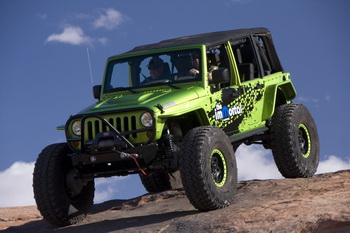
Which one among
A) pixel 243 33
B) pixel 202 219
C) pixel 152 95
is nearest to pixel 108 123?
pixel 152 95

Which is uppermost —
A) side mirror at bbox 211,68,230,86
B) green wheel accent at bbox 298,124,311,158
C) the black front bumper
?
side mirror at bbox 211,68,230,86

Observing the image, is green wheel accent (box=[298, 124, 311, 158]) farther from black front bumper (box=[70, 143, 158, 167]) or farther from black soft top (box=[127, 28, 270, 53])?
black front bumper (box=[70, 143, 158, 167])

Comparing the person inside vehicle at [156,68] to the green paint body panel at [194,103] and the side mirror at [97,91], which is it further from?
the side mirror at [97,91]

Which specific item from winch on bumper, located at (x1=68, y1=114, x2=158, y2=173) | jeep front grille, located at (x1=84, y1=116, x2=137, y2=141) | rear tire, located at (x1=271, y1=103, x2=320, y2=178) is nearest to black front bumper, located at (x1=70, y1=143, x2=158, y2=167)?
Result: winch on bumper, located at (x1=68, y1=114, x2=158, y2=173)

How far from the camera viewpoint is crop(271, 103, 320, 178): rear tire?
460 inches

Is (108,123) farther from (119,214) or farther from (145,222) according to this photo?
(119,214)

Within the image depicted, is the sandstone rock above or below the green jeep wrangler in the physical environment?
below

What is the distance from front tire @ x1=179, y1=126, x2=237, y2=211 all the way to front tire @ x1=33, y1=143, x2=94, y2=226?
186 cm

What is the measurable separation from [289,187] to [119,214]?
2.58 metres

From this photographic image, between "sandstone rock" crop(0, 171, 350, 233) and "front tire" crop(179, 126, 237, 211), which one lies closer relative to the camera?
"sandstone rock" crop(0, 171, 350, 233)

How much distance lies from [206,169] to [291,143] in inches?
117

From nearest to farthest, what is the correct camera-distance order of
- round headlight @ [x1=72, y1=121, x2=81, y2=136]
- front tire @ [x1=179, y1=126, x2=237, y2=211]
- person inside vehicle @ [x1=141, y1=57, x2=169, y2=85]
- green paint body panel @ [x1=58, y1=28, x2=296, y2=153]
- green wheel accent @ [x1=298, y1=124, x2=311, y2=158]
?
front tire @ [x1=179, y1=126, x2=237, y2=211] → green paint body panel @ [x1=58, y1=28, x2=296, y2=153] → round headlight @ [x1=72, y1=121, x2=81, y2=136] → person inside vehicle @ [x1=141, y1=57, x2=169, y2=85] → green wheel accent @ [x1=298, y1=124, x2=311, y2=158]

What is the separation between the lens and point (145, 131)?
931 centimetres

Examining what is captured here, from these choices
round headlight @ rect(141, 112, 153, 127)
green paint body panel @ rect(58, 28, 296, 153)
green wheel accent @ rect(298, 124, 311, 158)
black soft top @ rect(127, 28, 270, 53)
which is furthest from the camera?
green wheel accent @ rect(298, 124, 311, 158)
